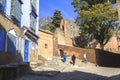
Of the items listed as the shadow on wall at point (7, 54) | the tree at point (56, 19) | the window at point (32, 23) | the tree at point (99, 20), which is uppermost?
the tree at point (56, 19)

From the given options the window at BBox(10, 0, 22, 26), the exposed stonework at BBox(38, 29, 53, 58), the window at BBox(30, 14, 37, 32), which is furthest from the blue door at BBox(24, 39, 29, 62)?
the exposed stonework at BBox(38, 29, 53, 58)

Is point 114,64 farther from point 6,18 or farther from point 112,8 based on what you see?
point 6,18

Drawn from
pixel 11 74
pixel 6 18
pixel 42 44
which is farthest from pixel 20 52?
pixel 42 44

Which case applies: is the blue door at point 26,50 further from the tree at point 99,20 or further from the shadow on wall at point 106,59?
the tree at point 99,20

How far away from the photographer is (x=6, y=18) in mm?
18859

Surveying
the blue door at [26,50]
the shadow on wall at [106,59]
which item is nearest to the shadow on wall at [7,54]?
the blue door at [26,50]

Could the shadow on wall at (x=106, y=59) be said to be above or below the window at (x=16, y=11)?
below

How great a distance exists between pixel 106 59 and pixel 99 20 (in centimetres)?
580

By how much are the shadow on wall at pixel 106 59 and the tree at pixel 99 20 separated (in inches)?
116

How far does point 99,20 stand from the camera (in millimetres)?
38375

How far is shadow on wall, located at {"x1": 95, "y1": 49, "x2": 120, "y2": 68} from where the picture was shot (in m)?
36.9

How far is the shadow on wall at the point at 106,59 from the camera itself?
121ft

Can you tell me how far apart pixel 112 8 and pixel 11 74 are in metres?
26.5

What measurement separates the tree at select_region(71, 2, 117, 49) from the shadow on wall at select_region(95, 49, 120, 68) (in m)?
2.95
